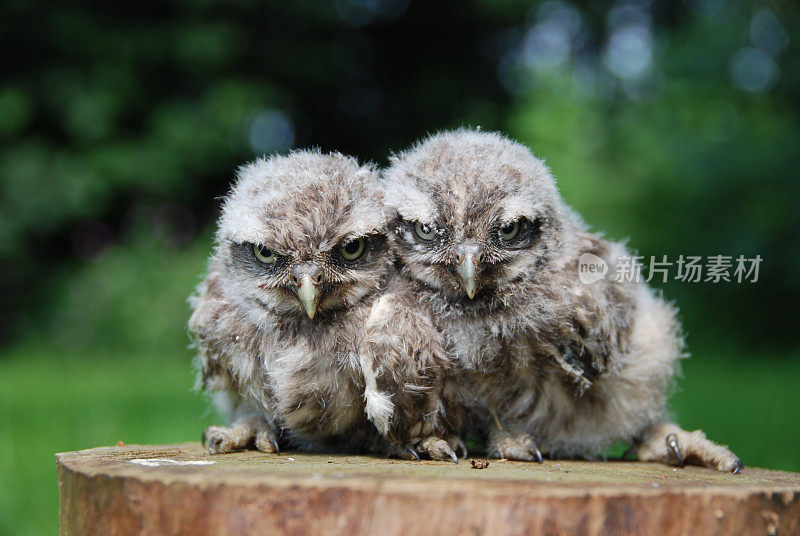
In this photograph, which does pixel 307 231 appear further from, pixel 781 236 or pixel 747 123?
pixel 747 123

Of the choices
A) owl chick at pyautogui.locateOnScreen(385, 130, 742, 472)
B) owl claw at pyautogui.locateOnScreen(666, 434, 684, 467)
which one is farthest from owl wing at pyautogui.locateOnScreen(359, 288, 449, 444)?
owl claw at pyautogui.locateOnScreen(666, 434, 684, 467)

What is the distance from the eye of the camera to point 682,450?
116 inches

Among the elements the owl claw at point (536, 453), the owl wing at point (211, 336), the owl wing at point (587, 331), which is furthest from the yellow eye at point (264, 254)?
the owl claw at point (536, 453)

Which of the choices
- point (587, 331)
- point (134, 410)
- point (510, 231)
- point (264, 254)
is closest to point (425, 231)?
point (510, 231)

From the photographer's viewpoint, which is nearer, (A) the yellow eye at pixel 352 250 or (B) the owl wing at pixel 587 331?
(A) the yellow eye at pixel 352 250

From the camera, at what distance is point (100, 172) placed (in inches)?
380

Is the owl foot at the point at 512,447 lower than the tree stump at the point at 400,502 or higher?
higher

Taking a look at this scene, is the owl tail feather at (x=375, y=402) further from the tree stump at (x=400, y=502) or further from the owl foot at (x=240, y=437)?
the owl foot at (x=240, y=437)

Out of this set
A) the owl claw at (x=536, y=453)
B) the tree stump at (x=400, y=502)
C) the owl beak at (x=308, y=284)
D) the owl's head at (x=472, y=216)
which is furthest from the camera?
the owl claw at (x=536, y=453)

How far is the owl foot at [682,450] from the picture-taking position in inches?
109

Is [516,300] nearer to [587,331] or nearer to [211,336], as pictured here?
[587,331]

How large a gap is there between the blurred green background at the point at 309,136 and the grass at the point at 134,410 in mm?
97

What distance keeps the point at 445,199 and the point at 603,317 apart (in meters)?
0.80

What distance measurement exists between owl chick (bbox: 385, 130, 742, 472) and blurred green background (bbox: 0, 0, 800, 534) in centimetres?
480
